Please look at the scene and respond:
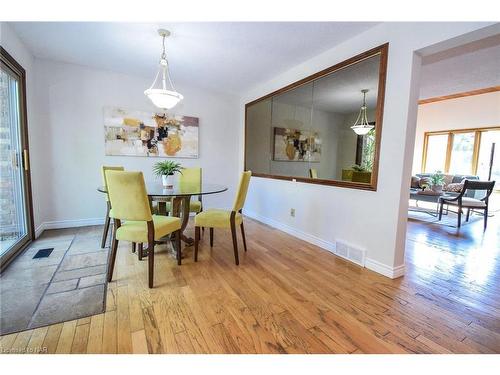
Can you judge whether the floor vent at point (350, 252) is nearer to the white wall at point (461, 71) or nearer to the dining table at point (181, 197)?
the dining table at point (181, 197)

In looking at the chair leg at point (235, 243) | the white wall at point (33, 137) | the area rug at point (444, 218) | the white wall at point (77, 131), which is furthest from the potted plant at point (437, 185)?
the white wall at point (33, 137)

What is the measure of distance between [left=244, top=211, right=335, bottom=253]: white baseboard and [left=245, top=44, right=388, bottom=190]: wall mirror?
0.74m

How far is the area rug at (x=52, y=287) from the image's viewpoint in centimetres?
151

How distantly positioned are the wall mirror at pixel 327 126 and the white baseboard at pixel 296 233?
74 centimetres

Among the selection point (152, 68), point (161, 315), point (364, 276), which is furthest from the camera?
point (152, 68)

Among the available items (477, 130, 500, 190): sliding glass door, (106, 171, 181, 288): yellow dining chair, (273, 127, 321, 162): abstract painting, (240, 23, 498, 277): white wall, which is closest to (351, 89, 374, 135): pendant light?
(240, 23, 498, 277): white wall

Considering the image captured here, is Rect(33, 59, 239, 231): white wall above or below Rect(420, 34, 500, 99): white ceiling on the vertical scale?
below

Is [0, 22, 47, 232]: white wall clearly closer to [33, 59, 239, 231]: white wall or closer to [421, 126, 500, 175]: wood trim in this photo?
[33, 59, 239, 231]: white wall

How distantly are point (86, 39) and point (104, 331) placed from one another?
9.57ft

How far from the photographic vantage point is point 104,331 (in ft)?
4.53

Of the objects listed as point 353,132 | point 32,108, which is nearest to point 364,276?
point 353,132

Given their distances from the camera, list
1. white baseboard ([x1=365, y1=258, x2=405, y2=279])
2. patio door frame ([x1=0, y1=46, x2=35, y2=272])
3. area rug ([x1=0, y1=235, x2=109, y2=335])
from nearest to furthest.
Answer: area rug ([x1=0, y1=235, x2=109, y2=335]) → white baseboard ([x1=365, y1=258, x2=405, y2=279]) → patio door frame ([x1=0, y1=46, x2=35, y2=272])

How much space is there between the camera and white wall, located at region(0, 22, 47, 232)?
8.59ft
